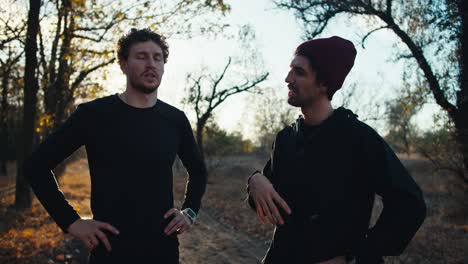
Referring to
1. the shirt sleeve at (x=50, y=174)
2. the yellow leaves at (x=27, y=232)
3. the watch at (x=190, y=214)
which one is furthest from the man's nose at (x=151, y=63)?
the yellow leaves at (x=27, y=232)

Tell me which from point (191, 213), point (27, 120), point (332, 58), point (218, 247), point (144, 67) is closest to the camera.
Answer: point (332, 58)

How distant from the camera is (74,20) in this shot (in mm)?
11766

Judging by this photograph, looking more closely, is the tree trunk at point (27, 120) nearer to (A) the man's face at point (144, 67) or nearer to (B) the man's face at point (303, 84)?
(A) the man's face at point (144, 67)

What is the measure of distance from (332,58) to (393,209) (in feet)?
3.12

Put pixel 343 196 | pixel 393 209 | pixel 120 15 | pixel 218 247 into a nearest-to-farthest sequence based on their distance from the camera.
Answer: pixel 393 209
pixel 343 196
pixel 218 247
pixel 120 15

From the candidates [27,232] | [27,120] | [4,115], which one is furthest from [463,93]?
[4,115]

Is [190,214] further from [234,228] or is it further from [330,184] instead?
[234,228]

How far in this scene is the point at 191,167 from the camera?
3.27m

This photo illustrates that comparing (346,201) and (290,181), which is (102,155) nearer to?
(290,181)

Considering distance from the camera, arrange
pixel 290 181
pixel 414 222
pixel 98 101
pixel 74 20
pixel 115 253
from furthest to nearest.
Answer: pixel 74 20 < pixel 98 101 < pixel 115 253 < pixel 290 181 < pixel 414 222

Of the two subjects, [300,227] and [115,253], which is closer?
[300,227]

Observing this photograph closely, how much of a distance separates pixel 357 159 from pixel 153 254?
5.18 ft

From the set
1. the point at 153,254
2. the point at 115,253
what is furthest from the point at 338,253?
the point at 115,253

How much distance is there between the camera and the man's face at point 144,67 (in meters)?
2.84
